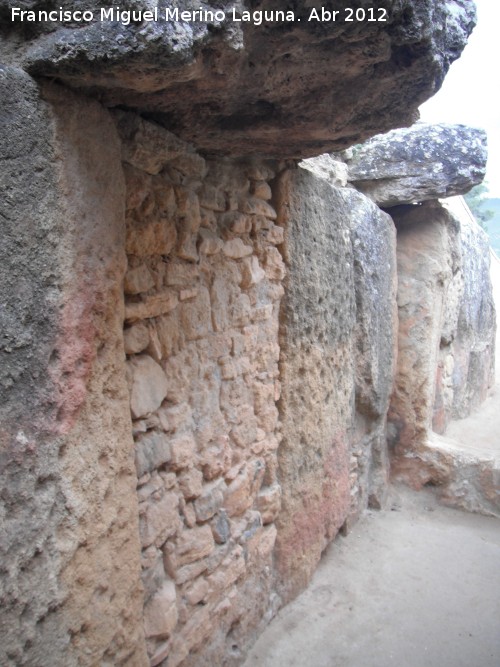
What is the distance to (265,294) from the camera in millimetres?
2230

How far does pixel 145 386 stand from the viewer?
1596 mm

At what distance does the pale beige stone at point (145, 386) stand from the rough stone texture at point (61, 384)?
0.46ft

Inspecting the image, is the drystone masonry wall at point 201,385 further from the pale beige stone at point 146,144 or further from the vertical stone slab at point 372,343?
the vertical stone slab at point 372,343

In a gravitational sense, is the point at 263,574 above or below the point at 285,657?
above

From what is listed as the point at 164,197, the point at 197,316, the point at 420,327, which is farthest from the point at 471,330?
the point at 164,197

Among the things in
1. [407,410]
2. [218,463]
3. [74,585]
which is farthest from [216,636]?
[407,410]

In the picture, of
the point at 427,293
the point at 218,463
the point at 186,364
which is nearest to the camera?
the point at 186,364

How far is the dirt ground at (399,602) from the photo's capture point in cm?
229

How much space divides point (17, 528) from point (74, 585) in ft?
0.77

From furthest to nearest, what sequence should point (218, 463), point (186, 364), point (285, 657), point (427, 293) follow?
point (427, 293) < point (285, 657) < point (218, 463) < point (186, 364)

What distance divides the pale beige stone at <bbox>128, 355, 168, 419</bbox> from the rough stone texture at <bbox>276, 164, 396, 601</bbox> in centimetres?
80

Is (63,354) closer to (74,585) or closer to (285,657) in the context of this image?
(74,585)

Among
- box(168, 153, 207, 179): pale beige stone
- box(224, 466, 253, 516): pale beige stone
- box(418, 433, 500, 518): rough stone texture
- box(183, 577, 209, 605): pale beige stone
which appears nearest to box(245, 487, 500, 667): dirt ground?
box(418, 433, 500, 518): rough stone texture

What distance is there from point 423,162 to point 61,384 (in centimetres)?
301
